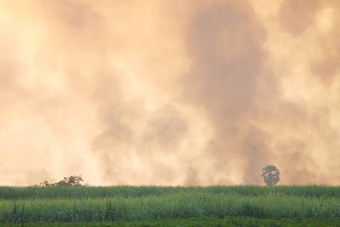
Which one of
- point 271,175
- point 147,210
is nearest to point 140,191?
point 147,210

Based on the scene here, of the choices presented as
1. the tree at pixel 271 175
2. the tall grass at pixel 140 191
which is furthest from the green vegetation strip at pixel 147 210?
the tree at pixel 271 175

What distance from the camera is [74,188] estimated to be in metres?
25.5

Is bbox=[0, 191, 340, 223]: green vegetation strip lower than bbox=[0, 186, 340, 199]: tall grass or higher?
lower

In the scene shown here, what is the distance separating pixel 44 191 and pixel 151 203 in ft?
45.7

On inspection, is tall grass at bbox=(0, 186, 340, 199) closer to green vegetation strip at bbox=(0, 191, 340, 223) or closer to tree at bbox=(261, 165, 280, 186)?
green vegetation strip at bbox=(0, 191, 340, 223)

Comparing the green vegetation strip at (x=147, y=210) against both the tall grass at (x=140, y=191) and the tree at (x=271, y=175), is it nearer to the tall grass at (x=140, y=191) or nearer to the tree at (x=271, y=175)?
the tall grass at (x=140, y=191)

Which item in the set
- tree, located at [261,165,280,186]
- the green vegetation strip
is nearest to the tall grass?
the green vegetation strip

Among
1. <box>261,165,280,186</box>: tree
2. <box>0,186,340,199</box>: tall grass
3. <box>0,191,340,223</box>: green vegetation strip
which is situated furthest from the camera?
<box>261,165,280,186</box>: tree

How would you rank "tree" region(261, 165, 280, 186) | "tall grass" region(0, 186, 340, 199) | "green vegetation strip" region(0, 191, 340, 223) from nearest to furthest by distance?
"green vegetation strip" region(0, 191, 340, 223)
"tall grass" region(0, 186, 340, 199)
"tree" region(261, 165, 280, 186)

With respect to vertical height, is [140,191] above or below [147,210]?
above

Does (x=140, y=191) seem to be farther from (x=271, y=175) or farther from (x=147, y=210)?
(x=271, y=175)

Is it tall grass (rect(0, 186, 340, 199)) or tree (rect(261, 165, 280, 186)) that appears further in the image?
tree (rect(261, 165, 280, 186))

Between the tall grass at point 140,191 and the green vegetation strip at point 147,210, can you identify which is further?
the tall grass at point 140,191

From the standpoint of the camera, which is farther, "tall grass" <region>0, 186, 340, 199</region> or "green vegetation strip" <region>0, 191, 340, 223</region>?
"tall grass" <region>0, 186, 340, 199</region>
